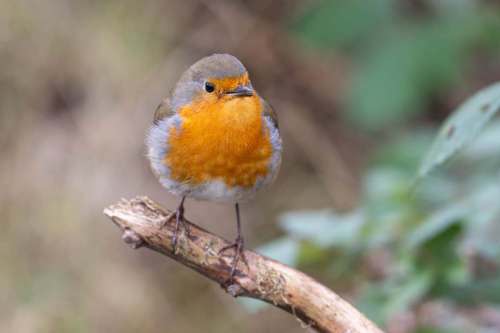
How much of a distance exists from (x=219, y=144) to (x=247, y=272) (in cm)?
54

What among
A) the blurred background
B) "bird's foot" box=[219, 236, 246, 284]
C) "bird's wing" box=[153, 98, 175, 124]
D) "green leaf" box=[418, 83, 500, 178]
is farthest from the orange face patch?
the blurred background

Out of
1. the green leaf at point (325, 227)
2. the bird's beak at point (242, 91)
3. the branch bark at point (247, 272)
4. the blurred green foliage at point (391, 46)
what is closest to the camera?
the branch bark at point (247, 272)

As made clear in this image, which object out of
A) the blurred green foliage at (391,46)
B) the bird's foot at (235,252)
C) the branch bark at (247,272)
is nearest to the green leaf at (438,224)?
the branch bark at (247,272)

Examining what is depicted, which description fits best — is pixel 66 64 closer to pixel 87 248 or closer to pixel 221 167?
pixel 87 248

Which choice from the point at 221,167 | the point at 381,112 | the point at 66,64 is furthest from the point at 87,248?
the point at 221,167

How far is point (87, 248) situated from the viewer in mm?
5570

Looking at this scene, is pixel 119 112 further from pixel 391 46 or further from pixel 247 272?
pixel 247 272

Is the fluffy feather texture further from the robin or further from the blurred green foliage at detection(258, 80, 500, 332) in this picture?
the blurred green foliage at detection(258, 80, 500, 332)

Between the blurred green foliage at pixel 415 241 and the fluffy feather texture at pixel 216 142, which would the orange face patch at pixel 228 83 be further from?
the blurred green foliage at pixel 415 241

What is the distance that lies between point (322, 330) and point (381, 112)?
10.6ft

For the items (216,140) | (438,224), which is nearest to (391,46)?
(216,140)

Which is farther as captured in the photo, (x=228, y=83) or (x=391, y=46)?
(x=391, y=46)

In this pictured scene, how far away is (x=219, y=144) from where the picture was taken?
9.59ft

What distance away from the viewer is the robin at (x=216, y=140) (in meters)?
2.94
